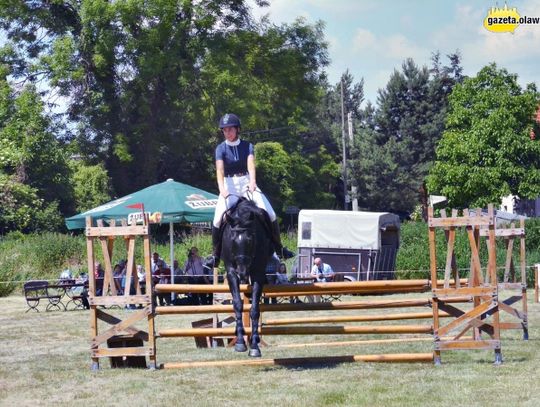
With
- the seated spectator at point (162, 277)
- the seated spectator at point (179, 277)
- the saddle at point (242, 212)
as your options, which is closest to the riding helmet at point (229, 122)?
the saddle at point (242, 212)

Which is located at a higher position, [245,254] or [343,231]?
[343,231]

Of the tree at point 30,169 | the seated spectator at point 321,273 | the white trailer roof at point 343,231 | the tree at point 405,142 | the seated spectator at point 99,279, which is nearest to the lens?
the seated spectator at point 99,279

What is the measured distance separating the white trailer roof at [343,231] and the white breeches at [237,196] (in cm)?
2259

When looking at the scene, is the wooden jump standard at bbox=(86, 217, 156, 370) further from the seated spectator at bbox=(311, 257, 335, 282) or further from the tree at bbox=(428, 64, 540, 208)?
the tree at bbox=(428, 64, 540, 208)

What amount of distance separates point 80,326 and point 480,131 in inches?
1177

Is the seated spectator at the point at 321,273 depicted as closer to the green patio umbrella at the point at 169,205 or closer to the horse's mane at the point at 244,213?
the green patio umbrella at the point at 169,205

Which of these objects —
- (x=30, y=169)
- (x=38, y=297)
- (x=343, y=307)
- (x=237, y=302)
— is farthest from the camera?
(x=30, y=169)

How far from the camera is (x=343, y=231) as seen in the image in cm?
3428

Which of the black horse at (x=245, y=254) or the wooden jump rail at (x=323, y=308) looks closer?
the black horse at (x=245, y=254)

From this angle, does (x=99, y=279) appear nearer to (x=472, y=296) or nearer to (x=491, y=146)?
(x=472, y=296)

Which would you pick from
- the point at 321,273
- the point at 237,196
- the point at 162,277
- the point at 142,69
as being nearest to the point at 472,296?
the point at 237,196

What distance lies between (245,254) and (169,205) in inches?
585

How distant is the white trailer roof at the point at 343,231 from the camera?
112ft

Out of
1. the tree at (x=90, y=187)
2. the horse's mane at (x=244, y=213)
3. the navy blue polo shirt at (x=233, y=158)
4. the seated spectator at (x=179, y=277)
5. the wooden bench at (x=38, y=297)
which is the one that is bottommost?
the wooden bench at (x=38, y=297)
